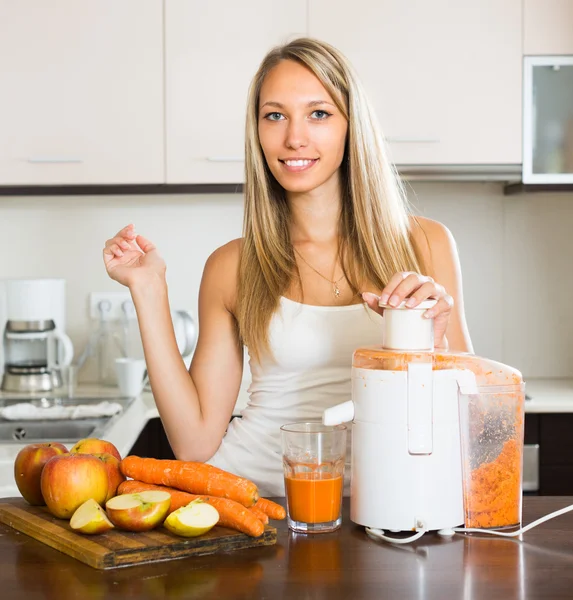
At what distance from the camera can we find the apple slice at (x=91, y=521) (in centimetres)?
102

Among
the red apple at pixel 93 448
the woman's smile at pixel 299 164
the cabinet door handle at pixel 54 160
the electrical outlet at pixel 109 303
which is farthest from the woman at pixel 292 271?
the electrical outlet at pixel 109 303

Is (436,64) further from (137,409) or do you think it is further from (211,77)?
(137,409)

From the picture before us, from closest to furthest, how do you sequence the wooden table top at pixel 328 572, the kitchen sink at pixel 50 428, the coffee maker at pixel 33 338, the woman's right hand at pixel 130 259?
the wooden table top at pixel 328 572
the woman's right hand at pixel 130 259
the kitchen sink at pixel 50 428
the coffee maker at pixel 33 338

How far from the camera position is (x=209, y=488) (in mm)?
1092

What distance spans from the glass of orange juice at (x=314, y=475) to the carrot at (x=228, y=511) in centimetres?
6

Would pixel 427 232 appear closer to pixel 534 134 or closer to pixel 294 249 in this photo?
pixel 294 249

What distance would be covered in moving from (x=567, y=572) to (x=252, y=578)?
33 centimetres

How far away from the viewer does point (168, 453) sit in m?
2.65

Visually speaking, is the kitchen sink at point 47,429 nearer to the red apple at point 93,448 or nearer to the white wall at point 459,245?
the white wall at point 459,245

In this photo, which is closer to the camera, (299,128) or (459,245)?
(299,128)

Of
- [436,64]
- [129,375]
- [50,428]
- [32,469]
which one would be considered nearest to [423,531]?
[32,469]

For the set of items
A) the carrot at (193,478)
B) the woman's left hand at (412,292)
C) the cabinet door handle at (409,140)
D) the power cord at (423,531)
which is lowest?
the power cord at (423,531)

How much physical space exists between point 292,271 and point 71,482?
709mm

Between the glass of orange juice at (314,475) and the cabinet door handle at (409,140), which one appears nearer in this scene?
the glass of orange juice at (314,475)
